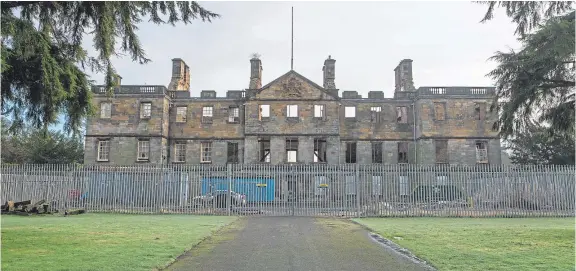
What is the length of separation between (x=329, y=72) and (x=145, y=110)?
14.5m

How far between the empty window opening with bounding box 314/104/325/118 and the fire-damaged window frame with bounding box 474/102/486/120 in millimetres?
11621

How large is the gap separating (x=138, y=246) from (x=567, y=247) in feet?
28.8

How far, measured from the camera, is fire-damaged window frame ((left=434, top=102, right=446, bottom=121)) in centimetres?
3688

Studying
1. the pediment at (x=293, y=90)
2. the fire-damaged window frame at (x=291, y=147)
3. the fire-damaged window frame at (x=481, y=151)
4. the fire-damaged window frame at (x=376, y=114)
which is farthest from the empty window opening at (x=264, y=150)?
the fire-damaged window frame at (x=481, y=151)

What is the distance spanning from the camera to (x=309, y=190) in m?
22.4

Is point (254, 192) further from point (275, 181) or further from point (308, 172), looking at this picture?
point (308, 172)

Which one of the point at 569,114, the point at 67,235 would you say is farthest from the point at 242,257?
the point at 569,114

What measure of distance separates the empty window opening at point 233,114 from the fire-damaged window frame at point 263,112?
1.95m

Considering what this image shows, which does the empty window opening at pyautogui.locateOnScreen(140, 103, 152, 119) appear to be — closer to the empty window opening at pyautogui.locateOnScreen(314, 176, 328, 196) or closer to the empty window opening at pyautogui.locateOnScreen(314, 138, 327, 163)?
the empty window opening at pyautogui.locateOnScreen(314, 138, 327, 163)

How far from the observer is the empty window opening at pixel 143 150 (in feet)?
121

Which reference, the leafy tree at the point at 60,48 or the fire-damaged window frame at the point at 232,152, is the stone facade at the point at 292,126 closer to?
the fire-damaged window frame at the point at 232,152

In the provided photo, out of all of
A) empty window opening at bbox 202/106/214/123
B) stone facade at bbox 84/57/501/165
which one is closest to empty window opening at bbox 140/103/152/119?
stone facade at bbox 84/57/501/165

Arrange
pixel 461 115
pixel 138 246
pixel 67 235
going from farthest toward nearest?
pixel 461 115 → pixel 67 235 → pixel 138 246

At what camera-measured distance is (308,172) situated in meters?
22.6
